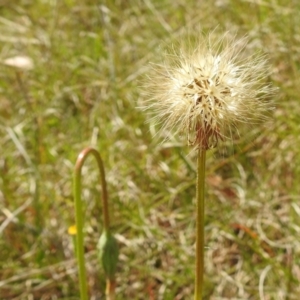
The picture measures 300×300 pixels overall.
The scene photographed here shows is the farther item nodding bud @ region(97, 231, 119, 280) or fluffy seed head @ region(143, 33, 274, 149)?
nodding bud @ region(97, 231, 119, 280)

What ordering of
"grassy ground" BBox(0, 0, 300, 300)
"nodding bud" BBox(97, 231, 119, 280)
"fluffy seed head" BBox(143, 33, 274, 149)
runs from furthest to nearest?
"grassy ground" BBox(0, 0, 300, 300), "nodding bud" BBox(97, 231, 119, 280), "fluffy seed head" BBox(143, 33, 274, 149)

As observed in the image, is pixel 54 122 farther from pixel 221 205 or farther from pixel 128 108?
pixel 221 205

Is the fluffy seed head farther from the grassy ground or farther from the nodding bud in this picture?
the grassy ground

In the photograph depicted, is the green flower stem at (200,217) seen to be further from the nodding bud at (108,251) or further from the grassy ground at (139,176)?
the grassy ground at (139,176)

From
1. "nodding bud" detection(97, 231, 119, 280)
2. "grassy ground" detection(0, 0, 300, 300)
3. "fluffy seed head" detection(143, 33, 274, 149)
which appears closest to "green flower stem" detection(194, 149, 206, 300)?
"fluffy seed head" detection(143, 33, 274, 149)

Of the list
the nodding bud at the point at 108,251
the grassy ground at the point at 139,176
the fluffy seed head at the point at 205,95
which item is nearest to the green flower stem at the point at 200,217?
the fluffy seed head at the point at 205,95

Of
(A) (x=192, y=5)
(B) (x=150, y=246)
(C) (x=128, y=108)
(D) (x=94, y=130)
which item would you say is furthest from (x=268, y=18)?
(B) (x=150, y=246)
